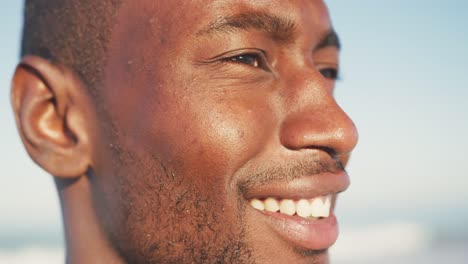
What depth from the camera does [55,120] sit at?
2928mm

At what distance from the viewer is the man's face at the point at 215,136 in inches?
101

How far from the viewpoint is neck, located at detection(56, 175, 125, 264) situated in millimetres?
2844

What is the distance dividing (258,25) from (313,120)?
47 centimetres

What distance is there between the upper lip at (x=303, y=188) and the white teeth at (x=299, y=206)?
4cm

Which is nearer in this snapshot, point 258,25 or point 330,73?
point 258,25

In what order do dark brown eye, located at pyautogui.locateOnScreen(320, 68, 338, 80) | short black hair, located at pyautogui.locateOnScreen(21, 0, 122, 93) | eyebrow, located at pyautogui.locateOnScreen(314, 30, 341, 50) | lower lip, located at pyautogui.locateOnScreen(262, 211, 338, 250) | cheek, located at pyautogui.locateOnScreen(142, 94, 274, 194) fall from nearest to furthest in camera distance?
1. cheek, located at pyautogui.locateOnScreen(142, 94, 274, 194)
2. lower lip, located at pyautogui.locateOnScreen(262, 211, 338, 250)
3. short black hair, located at pyautogui.locateOnScreen(21, 0, 122, 93)
4. eyebrow, located at pyautogui.locateOnScreen(314, 30, 341, 50)
5. dark brown eye, located at pyautogui.locateOnScreen(320, 68, 338, 80)

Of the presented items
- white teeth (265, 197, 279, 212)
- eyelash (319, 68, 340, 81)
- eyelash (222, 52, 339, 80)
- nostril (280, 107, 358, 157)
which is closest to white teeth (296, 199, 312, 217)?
white teeth (265, 197, 279, 212)

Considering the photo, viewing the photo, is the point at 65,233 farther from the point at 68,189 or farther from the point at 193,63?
the point at 193,63

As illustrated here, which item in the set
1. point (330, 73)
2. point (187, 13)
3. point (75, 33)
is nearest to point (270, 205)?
point (187, 13)

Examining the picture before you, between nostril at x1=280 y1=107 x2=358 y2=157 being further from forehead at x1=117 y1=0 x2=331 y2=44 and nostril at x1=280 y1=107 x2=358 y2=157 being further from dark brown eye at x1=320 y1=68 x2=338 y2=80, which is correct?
dark brown eye at x1=320 y1=68 x2=338 y2=80

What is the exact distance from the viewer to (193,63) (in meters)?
2.63

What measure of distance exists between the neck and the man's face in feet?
0.35

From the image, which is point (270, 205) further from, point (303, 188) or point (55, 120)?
point (55, 120)

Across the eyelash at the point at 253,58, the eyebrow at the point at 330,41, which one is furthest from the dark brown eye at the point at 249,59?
the eyebrow at the point at 330,41
